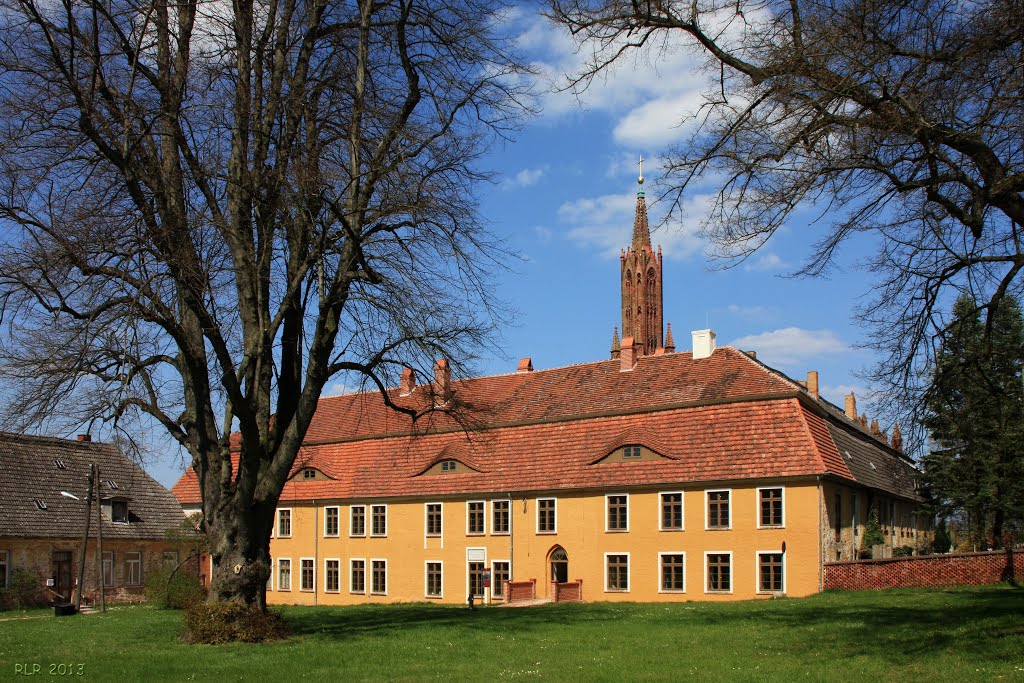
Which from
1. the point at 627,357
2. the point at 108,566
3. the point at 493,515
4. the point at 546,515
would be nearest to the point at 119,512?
the point at 108,566

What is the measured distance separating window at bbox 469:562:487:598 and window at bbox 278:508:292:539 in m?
10.9

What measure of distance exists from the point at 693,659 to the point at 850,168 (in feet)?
23.6

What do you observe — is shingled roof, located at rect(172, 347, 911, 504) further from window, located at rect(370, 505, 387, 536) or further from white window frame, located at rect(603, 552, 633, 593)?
white window frame, located at rect(603, 552, 633, 593)

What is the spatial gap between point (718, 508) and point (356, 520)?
→ 17289mm

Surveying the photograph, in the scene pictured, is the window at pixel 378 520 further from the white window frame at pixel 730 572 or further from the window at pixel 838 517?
the window at pixel 838 517

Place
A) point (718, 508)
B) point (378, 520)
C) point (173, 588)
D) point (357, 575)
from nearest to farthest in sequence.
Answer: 1. point (173, 588)
2. point (718, 508)
3. point (378, 520)
4. point (357, 575)

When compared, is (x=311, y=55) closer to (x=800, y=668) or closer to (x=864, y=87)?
(x=864, y=87)

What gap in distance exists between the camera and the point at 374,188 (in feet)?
59.1

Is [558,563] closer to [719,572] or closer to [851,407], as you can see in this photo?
[719,572]

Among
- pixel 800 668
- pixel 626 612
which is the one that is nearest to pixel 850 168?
pixel 800 668

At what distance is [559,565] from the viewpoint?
125 feet

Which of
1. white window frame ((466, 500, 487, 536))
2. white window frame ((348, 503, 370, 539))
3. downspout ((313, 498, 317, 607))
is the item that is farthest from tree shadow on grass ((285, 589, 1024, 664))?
downspout ((313, 498, 317, 607))

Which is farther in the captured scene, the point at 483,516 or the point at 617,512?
the point at 483,516

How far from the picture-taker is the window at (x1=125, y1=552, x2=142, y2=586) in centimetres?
4312
